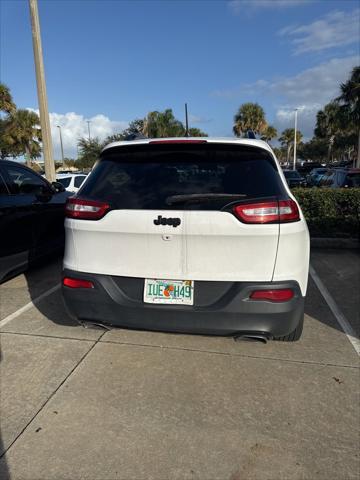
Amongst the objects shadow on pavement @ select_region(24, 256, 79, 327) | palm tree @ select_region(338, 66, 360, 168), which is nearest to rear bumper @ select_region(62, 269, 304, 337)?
shadow on pavement @ select_region(24, 256, 79, 327)

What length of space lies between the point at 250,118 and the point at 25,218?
45337mm

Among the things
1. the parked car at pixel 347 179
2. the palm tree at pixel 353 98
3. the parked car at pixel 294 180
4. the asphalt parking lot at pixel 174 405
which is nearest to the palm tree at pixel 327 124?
the palm tree at pixel 353 98

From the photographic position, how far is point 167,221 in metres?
2.55

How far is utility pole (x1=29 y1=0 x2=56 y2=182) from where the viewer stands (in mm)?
9195

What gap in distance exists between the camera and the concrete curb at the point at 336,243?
23.5 ft

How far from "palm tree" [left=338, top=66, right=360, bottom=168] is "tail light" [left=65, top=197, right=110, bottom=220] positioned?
30.2 m

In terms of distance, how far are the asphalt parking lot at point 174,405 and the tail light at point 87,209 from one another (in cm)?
123

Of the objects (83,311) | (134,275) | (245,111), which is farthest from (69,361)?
(245,111)

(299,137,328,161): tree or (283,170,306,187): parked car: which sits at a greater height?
(299,137,328,161): tree

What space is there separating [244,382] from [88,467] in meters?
1.25

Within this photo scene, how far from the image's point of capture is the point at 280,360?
3176 mm

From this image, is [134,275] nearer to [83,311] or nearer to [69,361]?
[83,311]

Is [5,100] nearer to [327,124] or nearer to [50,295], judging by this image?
[50,295]

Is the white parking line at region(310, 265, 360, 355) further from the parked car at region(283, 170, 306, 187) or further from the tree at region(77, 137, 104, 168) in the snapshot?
the tree at region(77, 137, 104, 168)
